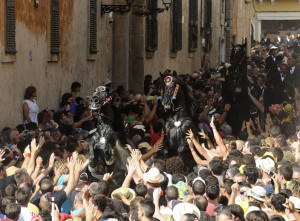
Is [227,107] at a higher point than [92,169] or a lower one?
higher

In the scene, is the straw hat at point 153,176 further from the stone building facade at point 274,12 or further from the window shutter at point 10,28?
the stone building facade at point 274,12

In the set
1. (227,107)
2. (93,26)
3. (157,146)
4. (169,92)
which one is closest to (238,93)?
(227,107)


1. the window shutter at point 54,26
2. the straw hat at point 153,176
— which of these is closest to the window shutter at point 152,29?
the window shutter at point 54,26

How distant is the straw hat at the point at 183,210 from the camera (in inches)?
333

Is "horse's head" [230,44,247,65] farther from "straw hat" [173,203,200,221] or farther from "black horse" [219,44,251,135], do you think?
"straw hat" [173,203,200,221]

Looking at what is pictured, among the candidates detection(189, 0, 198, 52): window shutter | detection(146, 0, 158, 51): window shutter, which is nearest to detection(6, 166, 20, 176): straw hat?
detection(146, 0, 158, 51): window shutter

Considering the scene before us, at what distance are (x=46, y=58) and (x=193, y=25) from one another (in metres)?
16.0

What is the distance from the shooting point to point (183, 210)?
8469mm

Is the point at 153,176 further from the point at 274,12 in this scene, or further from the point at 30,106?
the point at 274,12

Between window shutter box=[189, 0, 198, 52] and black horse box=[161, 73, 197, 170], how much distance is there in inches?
766

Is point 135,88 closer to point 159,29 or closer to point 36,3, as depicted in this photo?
point 159,29

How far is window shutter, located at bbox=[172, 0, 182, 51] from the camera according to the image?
97.5 ft

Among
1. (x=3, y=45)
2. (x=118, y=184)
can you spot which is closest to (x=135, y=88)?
(x=3, y=45)

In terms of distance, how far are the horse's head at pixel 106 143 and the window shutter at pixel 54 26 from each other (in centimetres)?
656
